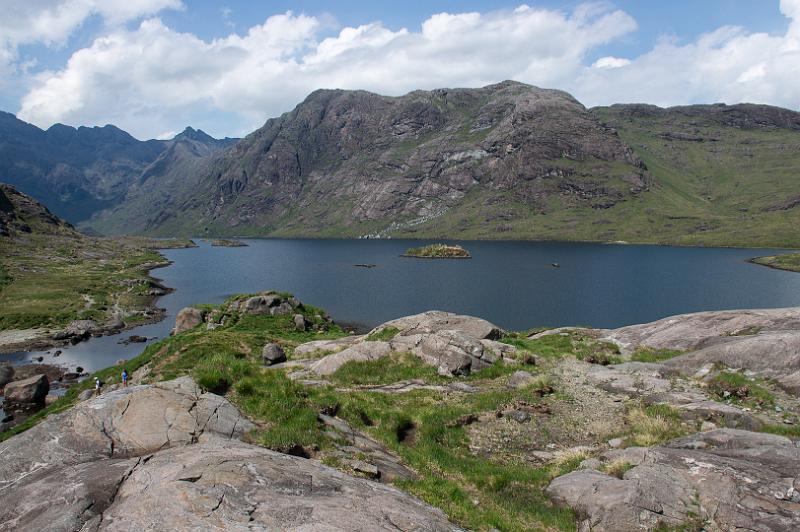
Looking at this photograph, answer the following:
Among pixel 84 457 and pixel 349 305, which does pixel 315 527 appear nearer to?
pixel 84 457

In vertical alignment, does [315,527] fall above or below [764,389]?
above

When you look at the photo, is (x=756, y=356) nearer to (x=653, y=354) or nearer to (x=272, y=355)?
(x=653, y=354)

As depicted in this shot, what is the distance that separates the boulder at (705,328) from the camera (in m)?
30.6

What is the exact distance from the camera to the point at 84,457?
11367 mm

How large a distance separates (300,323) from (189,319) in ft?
61.9

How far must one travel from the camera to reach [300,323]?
60.0 m

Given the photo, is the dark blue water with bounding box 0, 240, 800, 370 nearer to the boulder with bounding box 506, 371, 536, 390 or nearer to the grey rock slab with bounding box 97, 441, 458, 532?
the boulder with bounding box 506, 371, 536, 390

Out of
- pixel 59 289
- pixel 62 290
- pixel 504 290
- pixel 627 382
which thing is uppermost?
pixel 627 382

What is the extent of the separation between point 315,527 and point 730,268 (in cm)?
21012

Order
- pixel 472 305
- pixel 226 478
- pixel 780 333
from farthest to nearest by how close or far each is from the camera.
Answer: pixel 472 305, pixel 780 333, pixel 226 478

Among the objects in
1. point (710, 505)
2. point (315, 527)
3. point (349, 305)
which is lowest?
point (349, 305)

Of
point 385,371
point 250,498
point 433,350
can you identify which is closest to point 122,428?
point 250,498

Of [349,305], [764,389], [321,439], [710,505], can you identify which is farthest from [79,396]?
[349,305]

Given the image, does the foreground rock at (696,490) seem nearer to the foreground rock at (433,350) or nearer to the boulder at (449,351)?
the boulder at (449,351)
